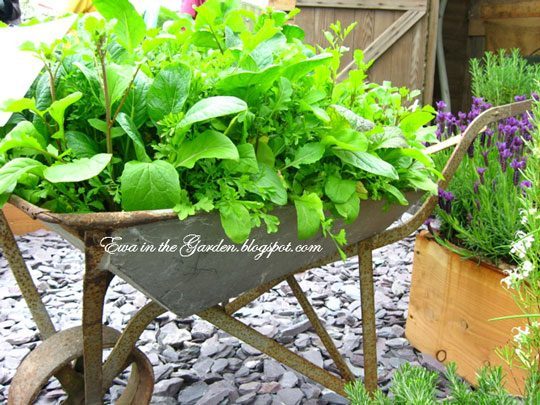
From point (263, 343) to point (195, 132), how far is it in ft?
1.82

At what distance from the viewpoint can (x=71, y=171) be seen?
87 centimetres

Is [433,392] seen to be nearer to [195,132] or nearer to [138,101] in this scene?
Answer: [195,132]

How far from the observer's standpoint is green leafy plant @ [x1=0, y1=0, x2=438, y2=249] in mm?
924

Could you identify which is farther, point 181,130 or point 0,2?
point 0,2

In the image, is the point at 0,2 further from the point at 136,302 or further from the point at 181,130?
the point at 181,130

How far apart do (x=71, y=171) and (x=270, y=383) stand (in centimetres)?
115

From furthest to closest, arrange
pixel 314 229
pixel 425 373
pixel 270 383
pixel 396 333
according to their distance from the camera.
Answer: pixel 396 333 < pixel 270 383 < pixel 314 229 < pixel 425 373

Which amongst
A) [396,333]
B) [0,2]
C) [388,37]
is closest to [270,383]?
[396,333]

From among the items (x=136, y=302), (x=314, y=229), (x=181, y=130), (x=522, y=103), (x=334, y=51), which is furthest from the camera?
(x=136, y=302)

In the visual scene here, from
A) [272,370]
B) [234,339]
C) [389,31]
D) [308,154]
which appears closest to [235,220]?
[308,154]

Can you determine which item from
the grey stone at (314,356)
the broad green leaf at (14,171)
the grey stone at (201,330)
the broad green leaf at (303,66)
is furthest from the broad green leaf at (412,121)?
the grey stone at (201,330)

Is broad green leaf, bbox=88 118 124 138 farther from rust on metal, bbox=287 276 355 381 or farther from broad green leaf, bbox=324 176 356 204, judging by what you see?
rust on metal, bbox=287 276 355 381

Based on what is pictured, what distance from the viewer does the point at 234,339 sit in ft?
6.86

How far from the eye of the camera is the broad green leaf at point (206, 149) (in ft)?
3.03
